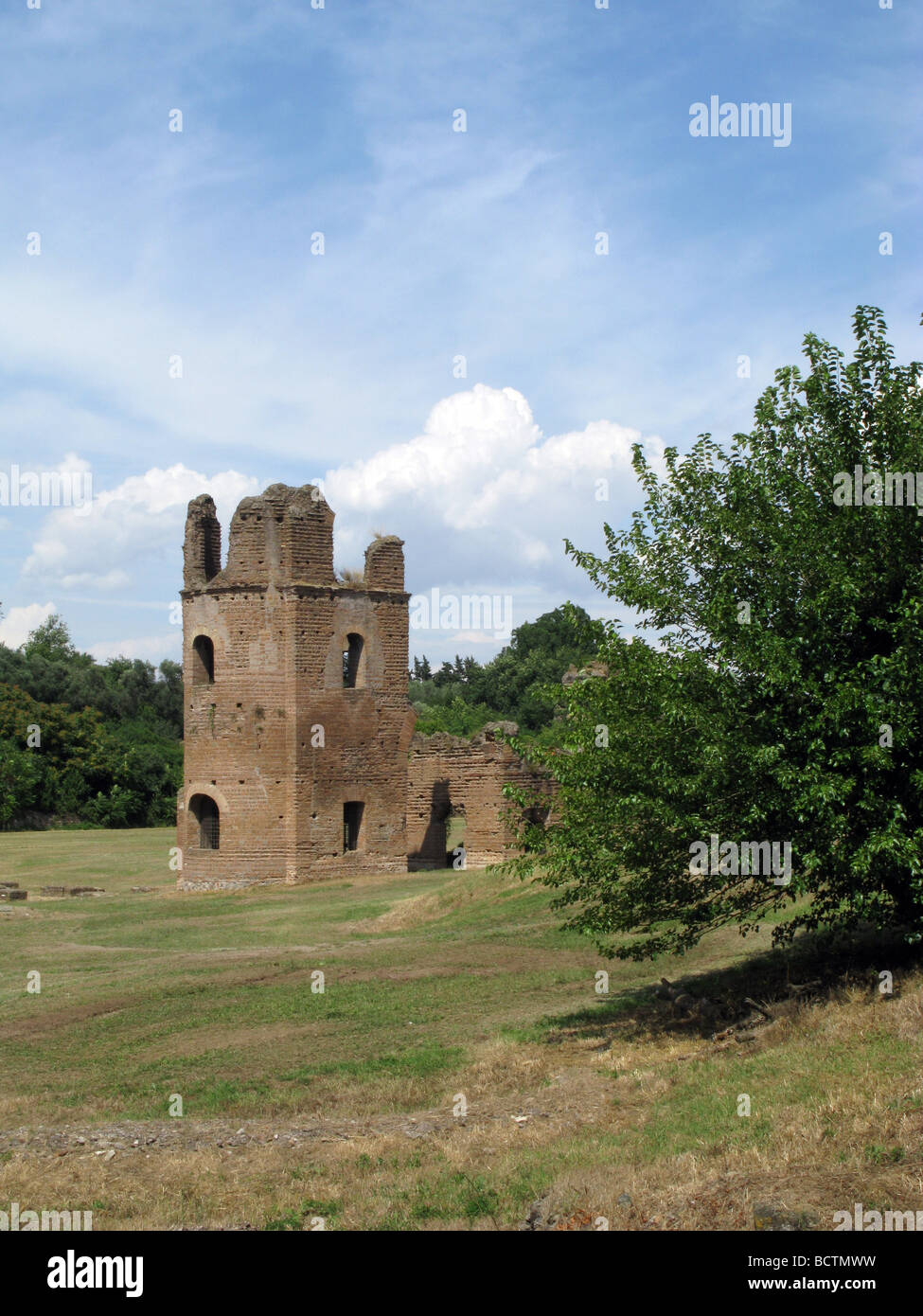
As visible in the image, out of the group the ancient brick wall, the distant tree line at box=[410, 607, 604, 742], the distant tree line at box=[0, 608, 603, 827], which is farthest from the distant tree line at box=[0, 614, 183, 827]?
the ancient brick wall

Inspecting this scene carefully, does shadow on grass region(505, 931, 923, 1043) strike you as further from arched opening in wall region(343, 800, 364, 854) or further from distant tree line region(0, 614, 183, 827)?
distant tree line region(0, 614, 183, 827)

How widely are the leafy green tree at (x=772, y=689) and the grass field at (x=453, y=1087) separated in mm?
1436

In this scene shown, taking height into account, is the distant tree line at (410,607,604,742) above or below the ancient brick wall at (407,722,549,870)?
above

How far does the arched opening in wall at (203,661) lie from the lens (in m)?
32.3

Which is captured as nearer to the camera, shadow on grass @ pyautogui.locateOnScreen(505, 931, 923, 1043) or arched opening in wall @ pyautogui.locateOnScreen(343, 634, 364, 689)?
shadow on grass @ pyautogui.locateOnScreen(505, 931, 923, 1043)

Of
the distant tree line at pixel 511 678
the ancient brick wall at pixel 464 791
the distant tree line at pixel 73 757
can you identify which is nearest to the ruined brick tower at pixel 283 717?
the ancient brick wall at pixel 464 791

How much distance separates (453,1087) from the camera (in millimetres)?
11633

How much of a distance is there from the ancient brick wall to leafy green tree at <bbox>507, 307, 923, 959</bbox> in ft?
51.8

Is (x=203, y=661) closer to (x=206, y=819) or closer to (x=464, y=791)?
(x=206, y=819)

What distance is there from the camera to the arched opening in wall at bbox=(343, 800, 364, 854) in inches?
1281

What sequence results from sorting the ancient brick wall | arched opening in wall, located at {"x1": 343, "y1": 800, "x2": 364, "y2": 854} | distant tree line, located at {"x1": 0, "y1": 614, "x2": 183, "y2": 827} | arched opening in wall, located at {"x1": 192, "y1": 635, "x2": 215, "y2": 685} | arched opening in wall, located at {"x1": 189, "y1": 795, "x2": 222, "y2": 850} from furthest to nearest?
1. distant tree line, located at {"x1": 0, "y1": 614, "x2": 183, "y2": 827}
2. arched opening in wall, located at {"x1": 343, "y1": 800, "x2": 364, "y2": 854}
3. arched opening in wall, located at {"x1": 192, "y1": 635, "x2": 215, "y2": 685}
4. arched opening in wall, located at {"x1": 189, "y1": 795, "x2": 222, "y2": 850}
5. the ancient brick wall

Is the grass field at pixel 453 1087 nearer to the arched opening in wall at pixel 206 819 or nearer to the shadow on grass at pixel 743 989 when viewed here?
the shadow on grass at pixel 743 989

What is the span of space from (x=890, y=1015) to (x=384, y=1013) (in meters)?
6.87

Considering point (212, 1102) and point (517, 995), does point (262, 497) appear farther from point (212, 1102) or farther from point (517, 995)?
point (212, 1102)
